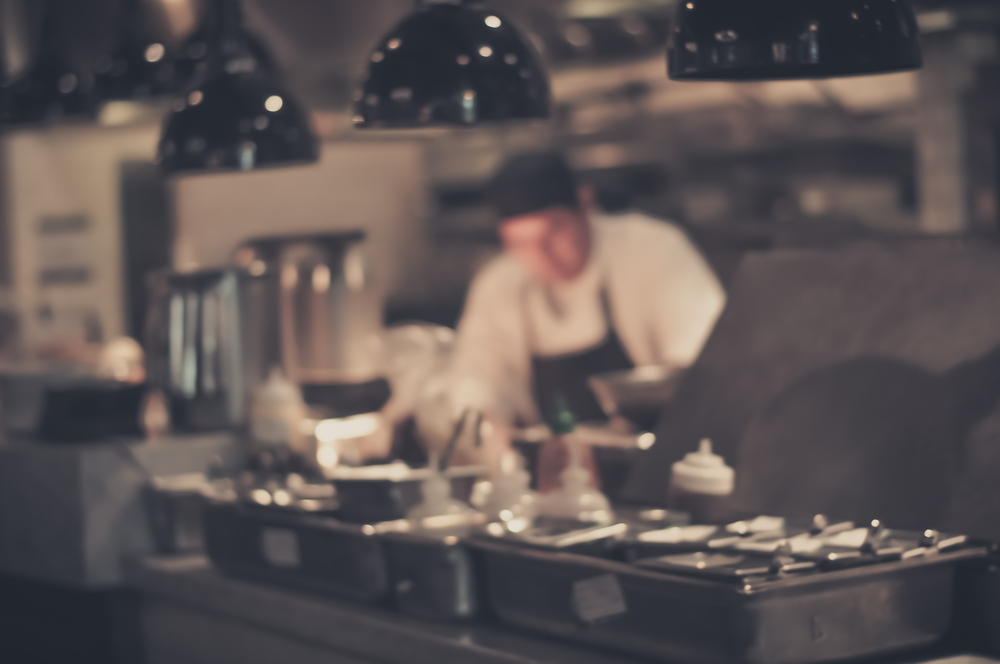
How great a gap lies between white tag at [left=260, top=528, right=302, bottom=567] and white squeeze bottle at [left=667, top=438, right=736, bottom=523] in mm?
657

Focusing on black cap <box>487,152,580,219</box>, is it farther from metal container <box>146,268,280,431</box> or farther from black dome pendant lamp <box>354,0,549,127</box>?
black dome pendant lamp <box>354,0,549,127</box>

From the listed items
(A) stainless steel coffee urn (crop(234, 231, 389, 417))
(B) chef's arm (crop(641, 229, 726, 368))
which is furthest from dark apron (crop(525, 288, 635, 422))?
(A) stainless steel coffee urn (crop(234, 231, 389, 417))

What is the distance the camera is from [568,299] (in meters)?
3.67

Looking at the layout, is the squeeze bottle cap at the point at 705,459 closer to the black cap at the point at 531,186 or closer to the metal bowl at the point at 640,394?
the metal bowl at the point at 640,394

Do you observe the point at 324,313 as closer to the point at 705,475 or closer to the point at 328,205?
the point at 705,475

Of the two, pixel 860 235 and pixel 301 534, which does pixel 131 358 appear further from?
pixel 860 235

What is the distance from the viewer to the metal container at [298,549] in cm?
189

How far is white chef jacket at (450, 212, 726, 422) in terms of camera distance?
3398 millimetres

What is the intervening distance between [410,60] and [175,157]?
26.9 inches

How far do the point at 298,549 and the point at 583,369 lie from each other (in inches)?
67.1

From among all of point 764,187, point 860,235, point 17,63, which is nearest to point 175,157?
point 860,235

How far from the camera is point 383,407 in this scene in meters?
→ 2.72

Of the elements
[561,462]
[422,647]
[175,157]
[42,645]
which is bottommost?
[42,645]

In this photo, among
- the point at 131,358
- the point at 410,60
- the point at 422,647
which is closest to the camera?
the point at 422,647
